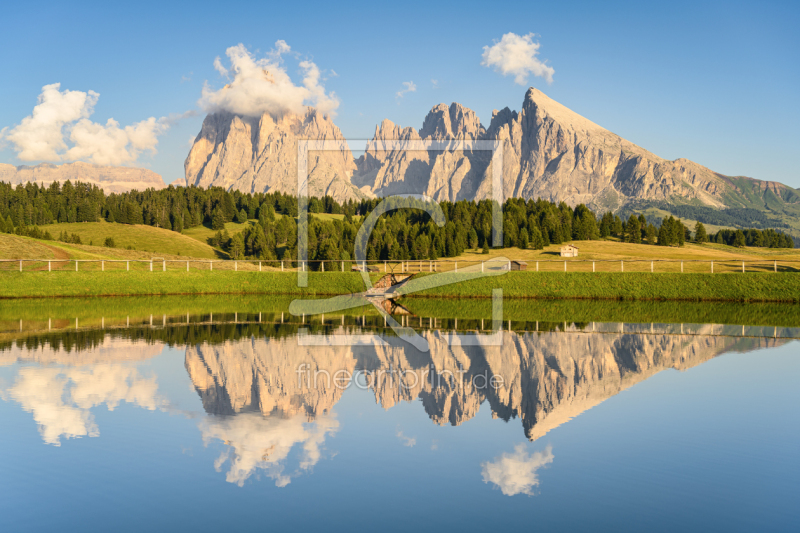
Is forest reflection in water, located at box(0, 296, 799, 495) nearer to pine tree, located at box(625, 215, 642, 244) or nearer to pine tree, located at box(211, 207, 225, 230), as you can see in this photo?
pine tree, located at box(625, 215, 642, 244)

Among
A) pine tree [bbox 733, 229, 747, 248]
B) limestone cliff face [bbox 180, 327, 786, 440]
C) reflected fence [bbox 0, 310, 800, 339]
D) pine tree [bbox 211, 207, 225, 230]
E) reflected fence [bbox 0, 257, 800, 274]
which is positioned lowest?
reflected fence [bbox 0, 310, 800, 339]

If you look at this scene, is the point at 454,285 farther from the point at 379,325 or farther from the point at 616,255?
the point at 616,255

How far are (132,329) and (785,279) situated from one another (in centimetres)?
4871

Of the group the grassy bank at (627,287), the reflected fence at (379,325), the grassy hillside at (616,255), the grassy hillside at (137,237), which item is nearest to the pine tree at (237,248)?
the grassy hillside at (137,237)

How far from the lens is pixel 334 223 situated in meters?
125

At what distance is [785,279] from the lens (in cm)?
4541

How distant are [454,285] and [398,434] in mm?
39084

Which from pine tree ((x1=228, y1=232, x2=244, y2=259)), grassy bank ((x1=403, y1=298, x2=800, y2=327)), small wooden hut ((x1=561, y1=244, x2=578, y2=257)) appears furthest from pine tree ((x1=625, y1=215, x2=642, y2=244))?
pine tree ((x1=228, y1=232, x2=244, y2=259))

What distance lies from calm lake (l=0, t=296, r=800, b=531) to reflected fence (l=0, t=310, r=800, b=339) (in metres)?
3.17

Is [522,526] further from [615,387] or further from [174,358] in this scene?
[174,358]

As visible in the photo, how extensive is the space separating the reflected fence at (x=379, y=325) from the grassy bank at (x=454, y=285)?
16.8 meters

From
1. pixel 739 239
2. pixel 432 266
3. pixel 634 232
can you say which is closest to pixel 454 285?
pixel 432 266

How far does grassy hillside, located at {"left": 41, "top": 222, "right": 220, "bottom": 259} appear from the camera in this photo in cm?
12362

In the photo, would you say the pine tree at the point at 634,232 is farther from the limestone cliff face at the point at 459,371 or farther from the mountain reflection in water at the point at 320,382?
the limestone cliff face at the point at 459,371
